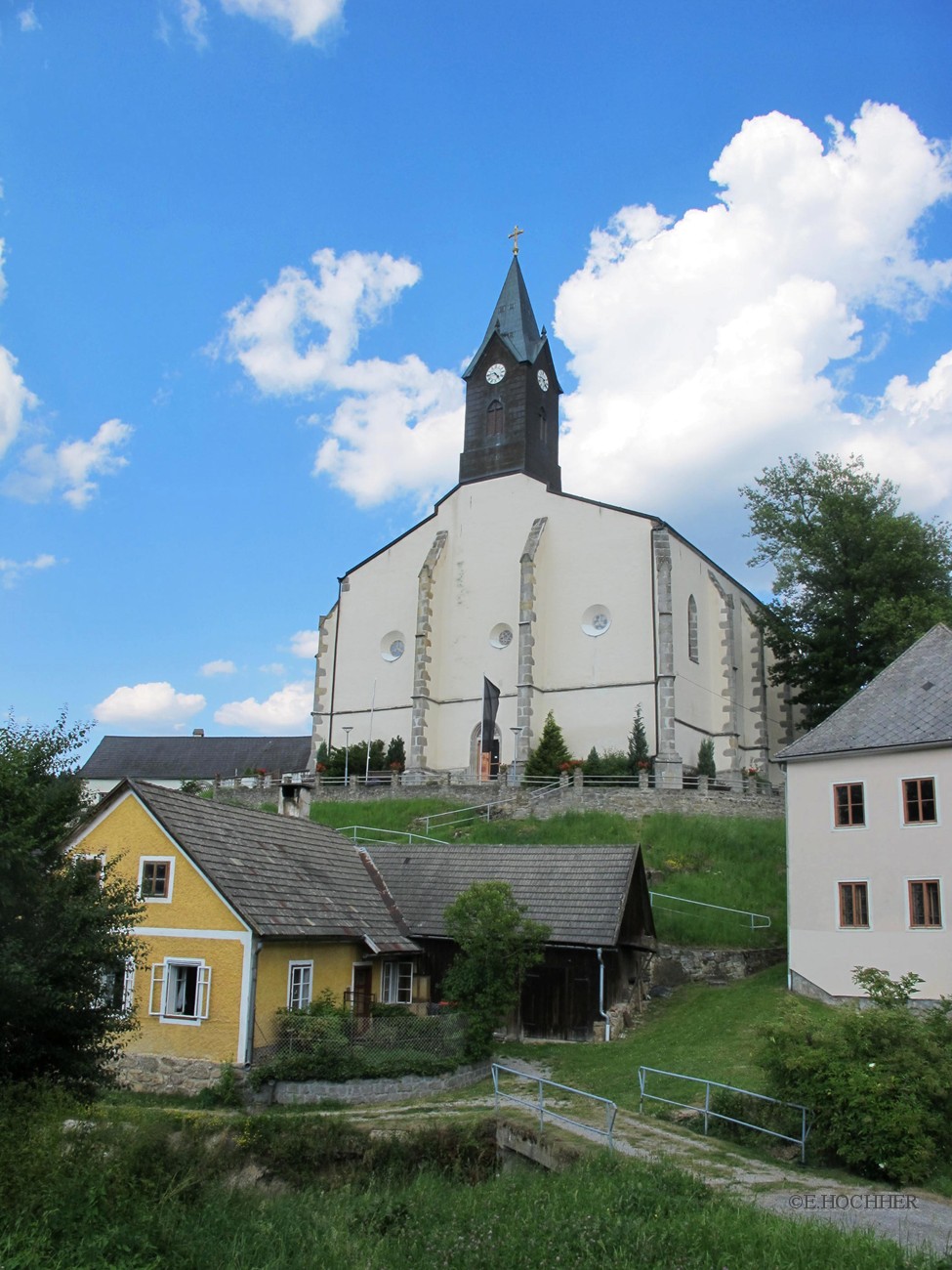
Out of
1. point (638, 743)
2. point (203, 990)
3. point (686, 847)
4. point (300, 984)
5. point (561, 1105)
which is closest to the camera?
point (561, 1105)

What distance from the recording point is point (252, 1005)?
1922cm

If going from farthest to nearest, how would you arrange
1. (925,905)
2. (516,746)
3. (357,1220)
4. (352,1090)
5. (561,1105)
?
(516,746)
(925,905)
(352,1090)
(561,1105)
(357,1220)

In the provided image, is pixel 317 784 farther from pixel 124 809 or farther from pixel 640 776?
pixel 124 809

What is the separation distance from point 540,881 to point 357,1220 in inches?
497

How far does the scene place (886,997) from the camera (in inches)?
664

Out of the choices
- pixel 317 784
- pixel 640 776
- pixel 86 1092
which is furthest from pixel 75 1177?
pixel 317 784

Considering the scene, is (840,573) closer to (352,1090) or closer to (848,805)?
(848,805)

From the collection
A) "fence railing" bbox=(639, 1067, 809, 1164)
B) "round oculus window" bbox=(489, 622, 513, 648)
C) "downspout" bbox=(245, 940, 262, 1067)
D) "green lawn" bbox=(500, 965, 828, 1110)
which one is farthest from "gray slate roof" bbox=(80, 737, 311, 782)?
"fence railing" bbox=(639, 1067, 809, 1164)

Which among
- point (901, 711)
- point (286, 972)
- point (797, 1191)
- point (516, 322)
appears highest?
point (516, 322)

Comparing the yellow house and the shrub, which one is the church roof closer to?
the yellow house

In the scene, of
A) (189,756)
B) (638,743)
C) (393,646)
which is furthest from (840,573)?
(189,756)

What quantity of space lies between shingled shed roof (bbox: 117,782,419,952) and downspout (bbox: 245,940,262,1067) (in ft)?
1.29

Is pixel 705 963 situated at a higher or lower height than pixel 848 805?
lower

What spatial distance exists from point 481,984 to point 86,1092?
8932 mm
